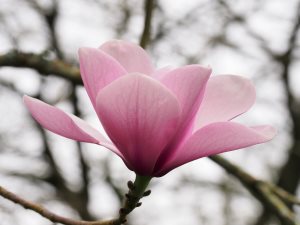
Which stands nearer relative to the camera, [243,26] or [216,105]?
[216,105]

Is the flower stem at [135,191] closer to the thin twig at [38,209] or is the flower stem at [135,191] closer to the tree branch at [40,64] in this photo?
the thin twig at [38,209]

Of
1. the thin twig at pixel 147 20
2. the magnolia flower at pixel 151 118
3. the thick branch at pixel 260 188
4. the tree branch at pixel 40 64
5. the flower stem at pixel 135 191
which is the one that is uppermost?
the magnolia flower at pixel 151 118

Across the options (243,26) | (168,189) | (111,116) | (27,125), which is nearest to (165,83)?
(111,116)

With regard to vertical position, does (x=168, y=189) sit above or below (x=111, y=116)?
below

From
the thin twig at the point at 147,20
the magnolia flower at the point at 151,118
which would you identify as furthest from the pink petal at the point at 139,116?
the thin twig at the point at 147,20

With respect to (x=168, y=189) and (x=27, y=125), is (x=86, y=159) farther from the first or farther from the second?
(x=168, y=189)

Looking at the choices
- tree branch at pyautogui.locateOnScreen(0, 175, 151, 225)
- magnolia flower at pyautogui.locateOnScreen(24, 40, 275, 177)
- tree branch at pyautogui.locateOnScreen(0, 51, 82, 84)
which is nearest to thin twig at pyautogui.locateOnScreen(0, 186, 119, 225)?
tree branch at pyautogui.locateOnScreen(0, 175, 151, 225)

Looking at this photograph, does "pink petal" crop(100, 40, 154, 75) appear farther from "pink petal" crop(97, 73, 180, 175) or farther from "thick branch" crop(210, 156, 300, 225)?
"thick branch" crop(210, 156, 300, 225)
